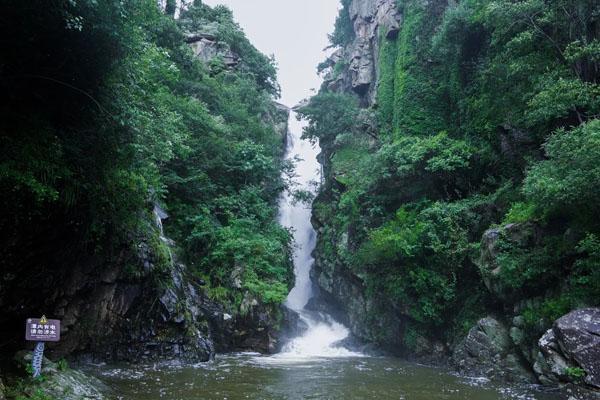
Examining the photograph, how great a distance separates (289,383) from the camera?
9.51 meters

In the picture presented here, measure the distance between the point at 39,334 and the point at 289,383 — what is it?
547 cm

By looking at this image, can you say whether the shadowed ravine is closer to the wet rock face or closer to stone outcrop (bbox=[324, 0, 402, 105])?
the wet rock face

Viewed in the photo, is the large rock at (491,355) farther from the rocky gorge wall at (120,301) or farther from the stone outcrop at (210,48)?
the stone outcrop at (210,48)

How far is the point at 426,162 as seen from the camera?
16.8 meters

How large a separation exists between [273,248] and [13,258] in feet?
34.8

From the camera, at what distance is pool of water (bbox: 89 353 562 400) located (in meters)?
8.09

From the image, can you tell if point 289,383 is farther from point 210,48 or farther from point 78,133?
point 210,48

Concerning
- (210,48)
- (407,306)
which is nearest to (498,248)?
(407,306)

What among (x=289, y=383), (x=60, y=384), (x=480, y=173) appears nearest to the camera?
(x=60, y=384)

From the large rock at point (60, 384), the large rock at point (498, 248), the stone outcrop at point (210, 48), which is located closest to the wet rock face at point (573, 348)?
the large rock at point (498, 248)

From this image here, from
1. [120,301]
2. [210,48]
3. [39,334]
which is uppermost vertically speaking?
[210,48]

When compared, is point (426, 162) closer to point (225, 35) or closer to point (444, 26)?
point (444, 26)

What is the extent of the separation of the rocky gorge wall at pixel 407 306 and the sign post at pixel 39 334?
964 centimetres

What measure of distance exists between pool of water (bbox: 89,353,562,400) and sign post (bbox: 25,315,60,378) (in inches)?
57.3
